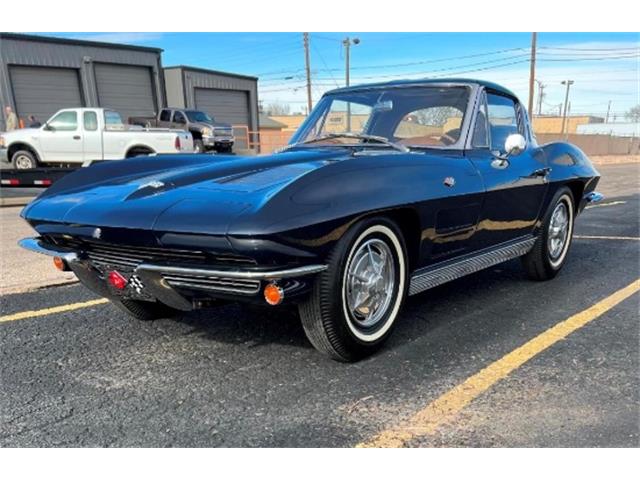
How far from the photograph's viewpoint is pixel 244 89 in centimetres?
3491

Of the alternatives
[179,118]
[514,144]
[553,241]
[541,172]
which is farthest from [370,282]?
[179,118]

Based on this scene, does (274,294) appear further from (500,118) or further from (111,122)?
(111,122)

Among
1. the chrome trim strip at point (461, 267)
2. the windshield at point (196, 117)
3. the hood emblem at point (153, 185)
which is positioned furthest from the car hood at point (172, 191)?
the windshield at point (196, 117)

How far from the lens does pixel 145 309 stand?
3.61 meters

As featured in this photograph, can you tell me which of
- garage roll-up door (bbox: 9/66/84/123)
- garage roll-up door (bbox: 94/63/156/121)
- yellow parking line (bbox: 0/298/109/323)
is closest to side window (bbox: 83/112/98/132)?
yellow parking line (bbox: 0/298/109/323)

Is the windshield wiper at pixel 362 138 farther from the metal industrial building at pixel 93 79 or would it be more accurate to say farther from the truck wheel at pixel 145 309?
the metal industrial building at pixel 93 79

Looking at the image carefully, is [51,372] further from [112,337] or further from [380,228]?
[380,228]

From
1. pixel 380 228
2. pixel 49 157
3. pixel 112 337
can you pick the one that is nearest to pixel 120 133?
pixel 49 157

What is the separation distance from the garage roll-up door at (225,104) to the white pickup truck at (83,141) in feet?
58.3

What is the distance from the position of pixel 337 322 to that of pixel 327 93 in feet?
8.96

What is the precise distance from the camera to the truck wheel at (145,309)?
3.55m

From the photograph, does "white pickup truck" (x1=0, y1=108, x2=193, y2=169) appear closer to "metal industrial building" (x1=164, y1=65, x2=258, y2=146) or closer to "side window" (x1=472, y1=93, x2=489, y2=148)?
"side window" (x1=472, y1=93, x2=489, y2=148)

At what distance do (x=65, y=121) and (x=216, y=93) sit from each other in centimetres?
1949

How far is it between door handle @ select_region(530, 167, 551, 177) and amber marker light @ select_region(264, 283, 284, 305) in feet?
8.86
